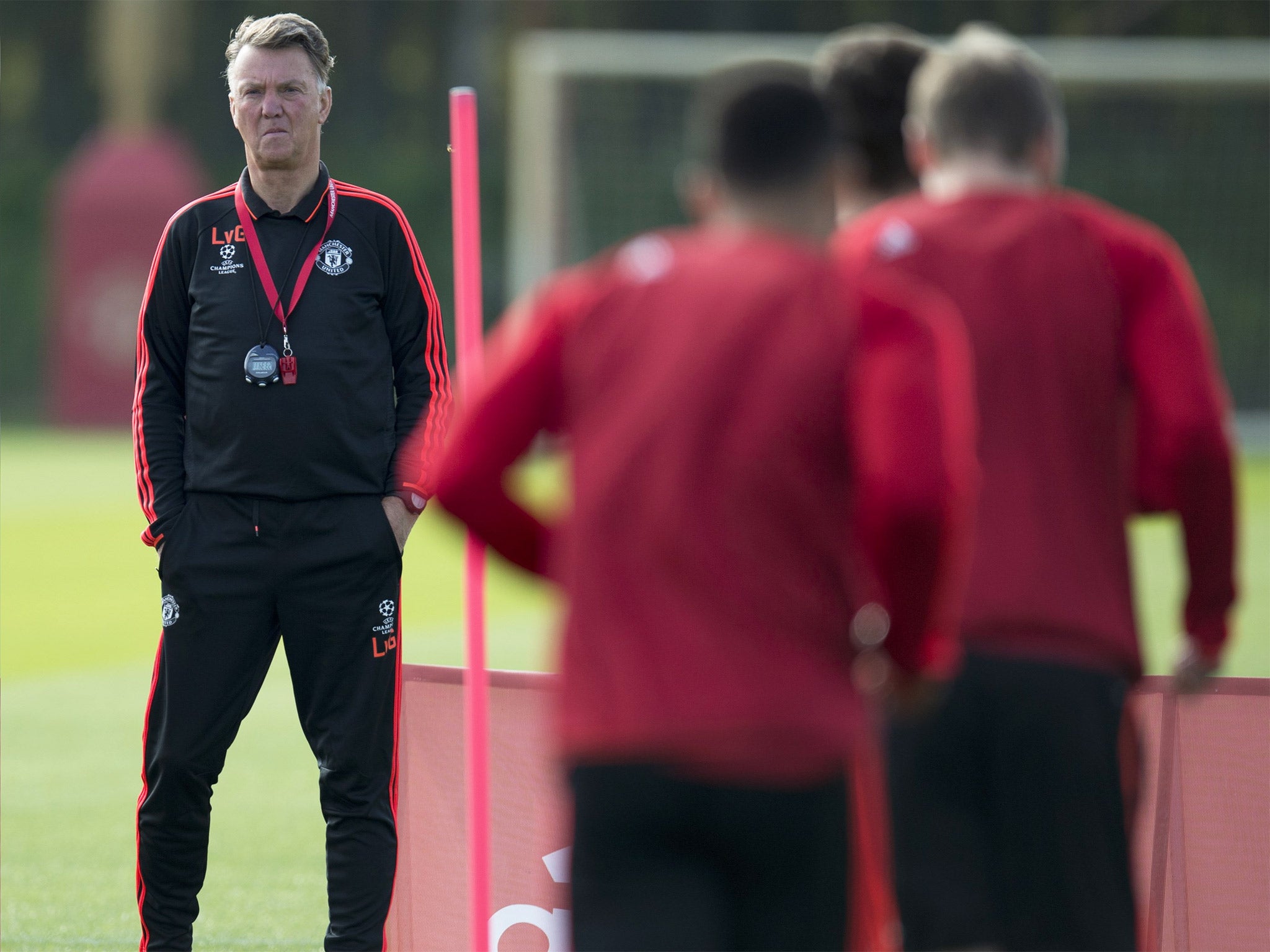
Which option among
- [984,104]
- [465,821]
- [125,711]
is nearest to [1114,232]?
[984,104]

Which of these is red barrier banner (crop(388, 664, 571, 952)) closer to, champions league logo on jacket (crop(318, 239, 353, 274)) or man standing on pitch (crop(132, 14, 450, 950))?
man standing on pitch (crop(132, 14, 450, 950))

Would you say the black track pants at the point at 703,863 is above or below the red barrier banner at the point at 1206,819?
above

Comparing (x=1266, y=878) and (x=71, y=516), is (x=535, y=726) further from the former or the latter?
(x=71, y=516)

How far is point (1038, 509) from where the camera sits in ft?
8.98

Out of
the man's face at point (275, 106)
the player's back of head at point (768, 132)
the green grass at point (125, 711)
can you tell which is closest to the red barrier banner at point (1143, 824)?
the green grass at point (125, 711)

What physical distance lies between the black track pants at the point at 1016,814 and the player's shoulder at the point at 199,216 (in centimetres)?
231

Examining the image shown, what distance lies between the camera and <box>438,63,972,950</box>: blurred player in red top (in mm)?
2303

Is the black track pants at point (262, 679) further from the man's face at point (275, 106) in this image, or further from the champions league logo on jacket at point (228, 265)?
the man's face at point (275, 106)

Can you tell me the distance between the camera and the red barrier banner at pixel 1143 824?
401 cm

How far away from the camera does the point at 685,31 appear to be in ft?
143

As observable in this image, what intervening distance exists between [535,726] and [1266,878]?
1688mm

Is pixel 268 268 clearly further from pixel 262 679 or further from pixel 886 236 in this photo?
pixel 886 236

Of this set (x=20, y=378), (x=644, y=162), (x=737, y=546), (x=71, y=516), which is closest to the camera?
(x=737, y=546)

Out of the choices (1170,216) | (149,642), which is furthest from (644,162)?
(149,642)
